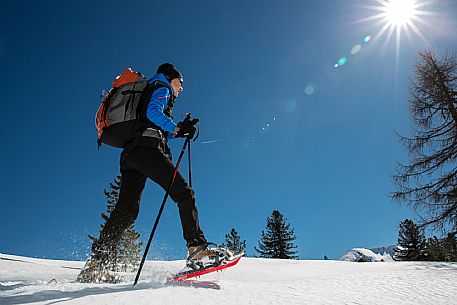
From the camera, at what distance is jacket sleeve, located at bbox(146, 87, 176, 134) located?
9.80 feet

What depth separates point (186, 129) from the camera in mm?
3230

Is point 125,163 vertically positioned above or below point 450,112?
below

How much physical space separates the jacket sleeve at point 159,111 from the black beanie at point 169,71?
0.36 meters

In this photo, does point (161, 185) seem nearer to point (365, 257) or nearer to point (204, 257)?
point (204, 257)

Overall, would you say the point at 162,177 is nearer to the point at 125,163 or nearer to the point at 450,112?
the point at 125,163

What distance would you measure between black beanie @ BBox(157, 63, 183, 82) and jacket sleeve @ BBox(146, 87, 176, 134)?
0.36m

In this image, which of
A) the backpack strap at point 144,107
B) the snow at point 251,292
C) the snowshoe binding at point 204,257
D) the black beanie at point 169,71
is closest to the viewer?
the snow at point 251,292

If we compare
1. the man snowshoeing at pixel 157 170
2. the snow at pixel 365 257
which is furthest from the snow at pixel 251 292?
the snow at pixel 365 257

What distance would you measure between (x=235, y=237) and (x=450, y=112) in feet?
94.5

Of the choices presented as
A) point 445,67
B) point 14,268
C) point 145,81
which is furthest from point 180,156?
point 445,67

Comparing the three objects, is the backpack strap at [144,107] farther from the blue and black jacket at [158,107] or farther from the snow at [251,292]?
the snow at [251,292]

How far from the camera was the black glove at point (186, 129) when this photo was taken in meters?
3.21

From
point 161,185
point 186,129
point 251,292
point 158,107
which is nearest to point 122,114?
point 158,107

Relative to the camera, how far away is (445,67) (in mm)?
11750
